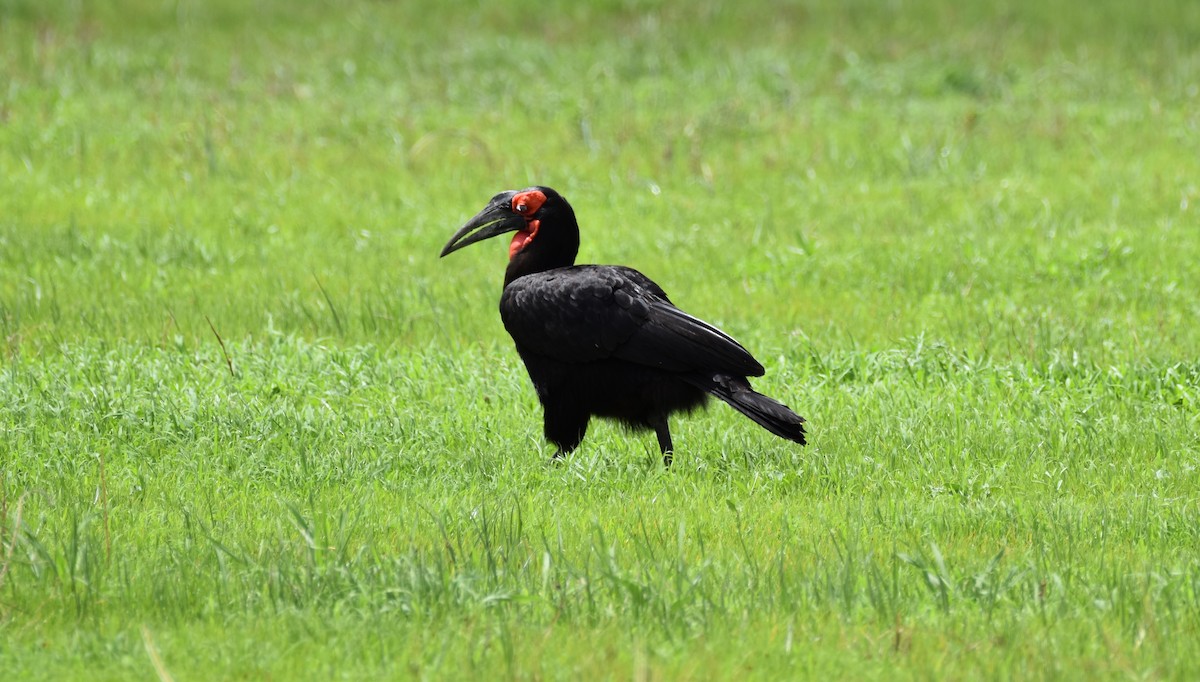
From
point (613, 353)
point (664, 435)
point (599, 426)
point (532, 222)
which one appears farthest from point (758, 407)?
point (532, 222)

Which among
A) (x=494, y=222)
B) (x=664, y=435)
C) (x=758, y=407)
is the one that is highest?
(x=494, y=222)

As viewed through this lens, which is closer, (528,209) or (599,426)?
(528,209)

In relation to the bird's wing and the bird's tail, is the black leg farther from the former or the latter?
the bird's tail

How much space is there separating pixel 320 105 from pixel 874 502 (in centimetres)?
1000

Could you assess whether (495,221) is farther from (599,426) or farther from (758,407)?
(758,407)

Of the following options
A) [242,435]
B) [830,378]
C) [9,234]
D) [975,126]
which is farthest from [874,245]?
[9,234]

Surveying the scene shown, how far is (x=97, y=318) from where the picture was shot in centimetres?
818

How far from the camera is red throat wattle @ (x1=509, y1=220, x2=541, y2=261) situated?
6.77 meters

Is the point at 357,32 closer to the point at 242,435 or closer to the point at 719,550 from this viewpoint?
the point at 242,435

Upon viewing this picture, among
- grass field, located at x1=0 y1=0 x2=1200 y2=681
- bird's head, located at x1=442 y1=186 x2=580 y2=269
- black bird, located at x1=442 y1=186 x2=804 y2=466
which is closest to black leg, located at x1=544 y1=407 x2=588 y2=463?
black bird, located at x1=442 y1=186 x2=804 y2=466

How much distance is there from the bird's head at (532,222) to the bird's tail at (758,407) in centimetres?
116

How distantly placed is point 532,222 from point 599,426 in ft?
3.47

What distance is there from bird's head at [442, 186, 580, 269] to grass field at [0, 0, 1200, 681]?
784mm

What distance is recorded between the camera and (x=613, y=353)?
244 inches
